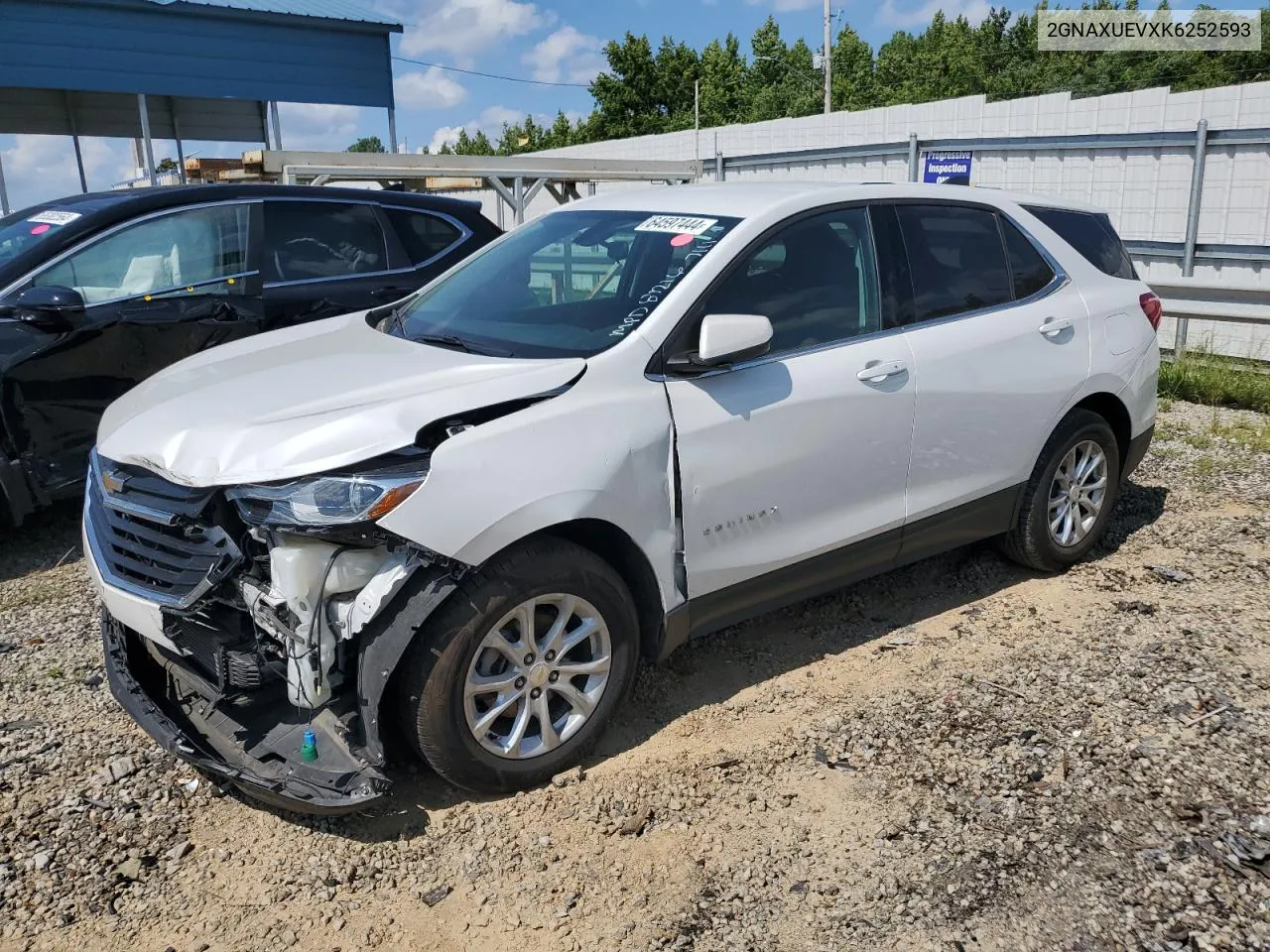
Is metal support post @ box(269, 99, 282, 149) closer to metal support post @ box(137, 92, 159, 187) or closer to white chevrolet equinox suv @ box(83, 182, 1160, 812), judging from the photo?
metal support post @ box(137, 92, 159, 187)

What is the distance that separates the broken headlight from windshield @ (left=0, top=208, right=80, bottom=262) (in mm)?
3384

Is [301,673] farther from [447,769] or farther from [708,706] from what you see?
[708,706]

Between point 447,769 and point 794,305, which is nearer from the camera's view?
point 447,769

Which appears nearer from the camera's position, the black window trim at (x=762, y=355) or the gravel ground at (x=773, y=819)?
the gravel ground at (x=773, y=819)

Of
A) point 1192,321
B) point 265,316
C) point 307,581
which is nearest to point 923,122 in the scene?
point 1192,321

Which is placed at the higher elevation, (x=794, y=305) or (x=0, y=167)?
(x=0, y=167)

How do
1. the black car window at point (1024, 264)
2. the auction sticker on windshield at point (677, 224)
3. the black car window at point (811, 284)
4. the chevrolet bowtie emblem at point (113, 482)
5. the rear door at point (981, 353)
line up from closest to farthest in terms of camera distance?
1. the chevrolet bowtie emblem at point (113, 482)
2. the black car window at point (811, 284)
3. the auction sticker on windshield at point (677, 224)
4. the rear door at point (981, 353)
5. the black car window at point (1024, 264)

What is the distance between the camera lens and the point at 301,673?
2859 millimetres

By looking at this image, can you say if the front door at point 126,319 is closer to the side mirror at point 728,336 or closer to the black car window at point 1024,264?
the side mirror at point 728,336

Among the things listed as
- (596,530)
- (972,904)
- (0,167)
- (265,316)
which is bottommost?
(972,904)

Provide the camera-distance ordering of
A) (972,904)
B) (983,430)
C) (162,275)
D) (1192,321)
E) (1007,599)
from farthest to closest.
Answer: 1. (1192,321)
2. (162,275)
3. (1007,599)
4. (983,430)
5. (972,904)

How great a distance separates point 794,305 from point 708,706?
152 centimetres

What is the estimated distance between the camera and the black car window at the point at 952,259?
419 cm

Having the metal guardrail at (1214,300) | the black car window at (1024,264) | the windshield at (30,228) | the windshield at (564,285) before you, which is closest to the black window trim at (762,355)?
the windshield at (564,285)
